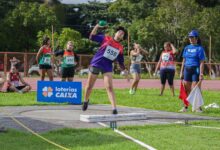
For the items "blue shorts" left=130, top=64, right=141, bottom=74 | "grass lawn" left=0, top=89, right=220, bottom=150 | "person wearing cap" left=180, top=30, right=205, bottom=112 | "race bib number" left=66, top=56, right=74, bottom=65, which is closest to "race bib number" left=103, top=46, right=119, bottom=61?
"grass lawn" left=0, top=89, right=220, bottom=150

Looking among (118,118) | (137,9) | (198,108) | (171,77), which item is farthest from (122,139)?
(137,9)

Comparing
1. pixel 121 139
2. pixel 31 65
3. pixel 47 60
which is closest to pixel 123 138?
pixel 121 139

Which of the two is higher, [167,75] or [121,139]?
[167,75]

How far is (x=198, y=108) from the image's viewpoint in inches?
497

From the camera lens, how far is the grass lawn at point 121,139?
23.9 feet

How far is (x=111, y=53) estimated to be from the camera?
35.3 feet

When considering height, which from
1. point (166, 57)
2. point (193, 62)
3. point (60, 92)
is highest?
point (166, 57)

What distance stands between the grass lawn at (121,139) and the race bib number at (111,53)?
77.8 inches

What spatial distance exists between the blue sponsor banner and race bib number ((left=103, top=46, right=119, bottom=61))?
159 inches

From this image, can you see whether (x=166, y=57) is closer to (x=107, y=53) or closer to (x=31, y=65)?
(x=107, y=53)

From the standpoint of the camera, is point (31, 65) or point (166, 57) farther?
point (31, 65)

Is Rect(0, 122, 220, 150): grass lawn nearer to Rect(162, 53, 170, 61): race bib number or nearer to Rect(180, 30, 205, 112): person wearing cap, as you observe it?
Rect(180, 30, 205, 112): person wearing cap

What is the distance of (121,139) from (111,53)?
3.18 meters

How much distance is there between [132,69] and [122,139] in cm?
1212
